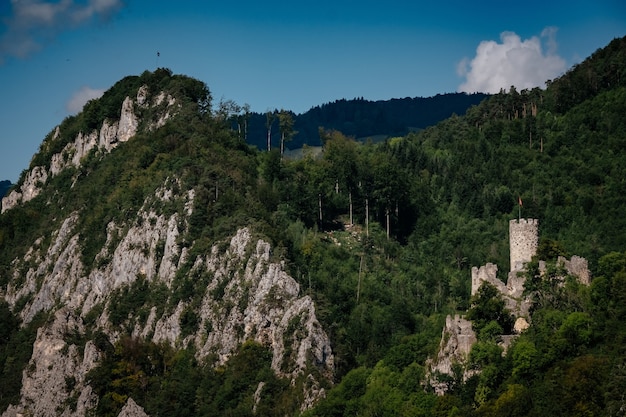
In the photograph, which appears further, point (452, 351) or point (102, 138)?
point (102, 138)

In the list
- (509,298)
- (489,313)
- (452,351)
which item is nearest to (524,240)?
(509,298)

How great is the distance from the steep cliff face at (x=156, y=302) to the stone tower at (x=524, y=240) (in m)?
16.1

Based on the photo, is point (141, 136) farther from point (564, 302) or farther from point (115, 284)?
point (564, 302)

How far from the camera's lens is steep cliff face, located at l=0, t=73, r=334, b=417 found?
88188 mm

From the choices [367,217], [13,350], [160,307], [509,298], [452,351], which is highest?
[367,217]

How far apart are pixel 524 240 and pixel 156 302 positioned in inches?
1369

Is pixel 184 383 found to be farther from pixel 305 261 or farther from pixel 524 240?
pixel 524 240

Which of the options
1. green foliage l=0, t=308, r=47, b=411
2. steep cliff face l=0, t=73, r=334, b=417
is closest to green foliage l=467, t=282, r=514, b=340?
steep cliff face l=0, t=73, r=334, b=417

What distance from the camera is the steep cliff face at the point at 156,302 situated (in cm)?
8819

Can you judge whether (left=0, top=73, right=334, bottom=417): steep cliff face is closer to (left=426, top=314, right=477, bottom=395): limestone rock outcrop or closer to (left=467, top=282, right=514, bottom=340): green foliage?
(left=426, top=314, right=477, bottom=395): limestone rock outcrop

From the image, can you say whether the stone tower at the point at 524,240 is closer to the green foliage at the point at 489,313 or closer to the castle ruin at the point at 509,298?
the castle ruin at the point at 509,298

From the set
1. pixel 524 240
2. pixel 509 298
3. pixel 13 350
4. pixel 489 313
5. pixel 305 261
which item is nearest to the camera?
pixel 489 313

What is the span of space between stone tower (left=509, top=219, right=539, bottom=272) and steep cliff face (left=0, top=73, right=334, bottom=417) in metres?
16.1

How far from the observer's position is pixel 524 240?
269ft
